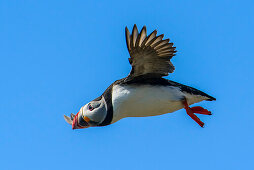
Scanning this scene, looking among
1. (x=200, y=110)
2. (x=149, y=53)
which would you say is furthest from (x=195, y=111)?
(x=149, y=53)

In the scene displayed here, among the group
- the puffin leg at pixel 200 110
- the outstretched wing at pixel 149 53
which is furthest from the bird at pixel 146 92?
the puffin leg at pixel 200 110

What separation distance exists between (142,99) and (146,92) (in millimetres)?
171

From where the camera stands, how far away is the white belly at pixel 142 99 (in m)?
10.7

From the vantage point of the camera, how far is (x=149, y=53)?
10.3 m

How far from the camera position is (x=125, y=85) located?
10844 mm

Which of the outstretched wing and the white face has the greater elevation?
the outstretched wing

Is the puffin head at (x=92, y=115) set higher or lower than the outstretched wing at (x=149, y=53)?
lower

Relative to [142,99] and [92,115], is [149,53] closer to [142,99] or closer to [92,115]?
[142,99]

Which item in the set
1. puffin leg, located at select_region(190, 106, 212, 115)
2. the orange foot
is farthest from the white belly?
puffin leg, located at select_region(190, 106, 212, 115)

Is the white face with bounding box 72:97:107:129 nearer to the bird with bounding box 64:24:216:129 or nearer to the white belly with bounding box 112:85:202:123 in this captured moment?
the bird with bounding box 64:24:216:129

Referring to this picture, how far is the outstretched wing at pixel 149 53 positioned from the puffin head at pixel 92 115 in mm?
1001

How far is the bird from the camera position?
10.3 m

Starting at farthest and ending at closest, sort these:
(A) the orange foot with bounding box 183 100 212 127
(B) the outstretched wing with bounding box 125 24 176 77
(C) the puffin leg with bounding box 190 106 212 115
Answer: (C) the puffin leg with bounding box 190 106 212 115, (A) the orange foot with bounding box 183 100 212 127, (B) the outstretched wing with bounding box 125 24 176 77

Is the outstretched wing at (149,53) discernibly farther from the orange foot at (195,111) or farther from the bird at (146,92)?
the orange foot at (195,111)
